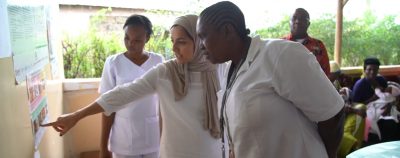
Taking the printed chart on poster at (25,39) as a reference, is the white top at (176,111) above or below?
below

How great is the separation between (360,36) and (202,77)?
13.1 feet

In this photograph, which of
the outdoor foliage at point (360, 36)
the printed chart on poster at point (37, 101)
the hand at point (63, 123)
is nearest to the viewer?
the printed chart on poster at point (37, 101)

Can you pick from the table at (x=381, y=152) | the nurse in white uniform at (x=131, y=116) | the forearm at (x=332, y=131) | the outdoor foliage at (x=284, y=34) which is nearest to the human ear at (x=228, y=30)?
the forearm at (x=332, y=131)

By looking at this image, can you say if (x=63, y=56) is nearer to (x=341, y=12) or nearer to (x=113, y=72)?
(x=113, y=72)

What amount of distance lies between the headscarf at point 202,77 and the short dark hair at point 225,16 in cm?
54

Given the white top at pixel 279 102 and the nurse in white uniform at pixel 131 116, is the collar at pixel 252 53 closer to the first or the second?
the white top at pixel 279 102

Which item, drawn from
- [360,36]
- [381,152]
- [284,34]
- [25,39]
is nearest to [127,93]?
[25,39]

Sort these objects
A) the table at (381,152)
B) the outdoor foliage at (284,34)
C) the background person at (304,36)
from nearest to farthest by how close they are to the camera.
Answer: the table at (381,152)
the background person at (304,36)
the outdoor foliage at (284,34)

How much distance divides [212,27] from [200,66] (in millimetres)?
622

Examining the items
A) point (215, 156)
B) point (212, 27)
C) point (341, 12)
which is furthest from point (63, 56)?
point (341, 12)

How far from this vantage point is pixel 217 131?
5.49ft

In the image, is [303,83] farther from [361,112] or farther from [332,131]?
[361,112]

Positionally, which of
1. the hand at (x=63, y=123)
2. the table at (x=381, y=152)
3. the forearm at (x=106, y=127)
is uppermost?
the hand at (x=63, y=123)

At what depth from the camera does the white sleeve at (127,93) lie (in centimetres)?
169
